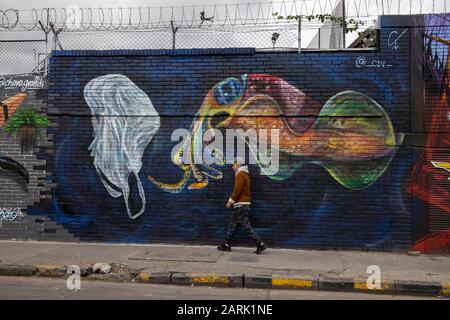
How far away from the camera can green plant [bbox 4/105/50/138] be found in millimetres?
10719

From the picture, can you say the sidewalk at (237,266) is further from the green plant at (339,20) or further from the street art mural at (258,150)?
the green plant at (339,20)

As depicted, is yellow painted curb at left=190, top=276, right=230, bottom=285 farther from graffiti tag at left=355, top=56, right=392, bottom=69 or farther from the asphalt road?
graffiti tag at left=355, top=56, right=392, bottom=69

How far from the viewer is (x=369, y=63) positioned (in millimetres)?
9922

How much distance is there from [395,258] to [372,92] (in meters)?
3.07

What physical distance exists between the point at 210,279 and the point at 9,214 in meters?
5.18

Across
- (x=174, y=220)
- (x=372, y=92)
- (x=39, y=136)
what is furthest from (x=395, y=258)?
(x=39, y=136)

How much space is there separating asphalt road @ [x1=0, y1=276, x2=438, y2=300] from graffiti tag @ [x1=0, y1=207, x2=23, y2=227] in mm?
3099

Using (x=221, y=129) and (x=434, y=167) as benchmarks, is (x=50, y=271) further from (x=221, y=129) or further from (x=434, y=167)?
(x=434, y=167)

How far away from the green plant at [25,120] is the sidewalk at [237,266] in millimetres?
2397

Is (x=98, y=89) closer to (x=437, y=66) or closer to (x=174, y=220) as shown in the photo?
(x=174, y=220)

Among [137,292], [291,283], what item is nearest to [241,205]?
[291,283]

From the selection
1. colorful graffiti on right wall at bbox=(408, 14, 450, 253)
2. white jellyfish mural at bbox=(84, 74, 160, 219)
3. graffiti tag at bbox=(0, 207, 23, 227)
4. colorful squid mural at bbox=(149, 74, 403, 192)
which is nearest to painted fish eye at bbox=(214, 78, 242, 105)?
colorful squid mural at bbox=(149, 74, 403, 192)

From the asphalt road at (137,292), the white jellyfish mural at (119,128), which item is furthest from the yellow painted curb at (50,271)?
the white jellyfish mural at (119,128)

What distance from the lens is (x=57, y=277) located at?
8.13m
